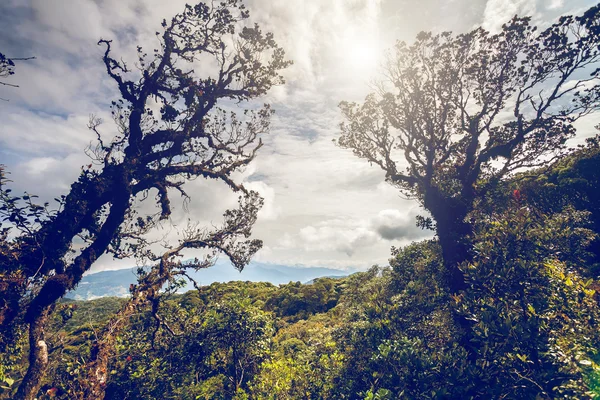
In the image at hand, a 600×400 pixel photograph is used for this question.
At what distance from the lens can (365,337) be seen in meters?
8.48

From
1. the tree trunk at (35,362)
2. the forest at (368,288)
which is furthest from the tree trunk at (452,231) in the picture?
the tree trunk at (35,362)

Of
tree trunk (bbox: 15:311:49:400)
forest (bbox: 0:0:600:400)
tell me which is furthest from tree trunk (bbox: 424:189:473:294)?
tree trunk (bbox: 15:311:49:400)

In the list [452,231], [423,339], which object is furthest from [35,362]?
[452,231]

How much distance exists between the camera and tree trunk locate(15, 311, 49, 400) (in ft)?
26.9

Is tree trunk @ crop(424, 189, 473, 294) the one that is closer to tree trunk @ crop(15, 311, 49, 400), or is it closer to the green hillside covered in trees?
the green hillside covered in trees

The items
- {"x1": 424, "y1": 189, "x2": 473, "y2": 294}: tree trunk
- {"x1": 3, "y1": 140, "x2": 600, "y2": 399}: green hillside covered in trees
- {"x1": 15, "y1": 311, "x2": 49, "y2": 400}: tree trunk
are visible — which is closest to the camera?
{"x1": 3, "y1": 140, "x2": 600, "y2": 399}: green hillside covered in trees

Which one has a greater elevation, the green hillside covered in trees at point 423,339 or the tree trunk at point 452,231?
the tree trunk at point 452,231

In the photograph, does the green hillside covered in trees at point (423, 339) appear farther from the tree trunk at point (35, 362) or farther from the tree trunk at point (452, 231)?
the tree trunk at point (35, 362)

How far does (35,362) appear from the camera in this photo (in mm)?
8641

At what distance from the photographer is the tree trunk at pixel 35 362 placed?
8.21 metres

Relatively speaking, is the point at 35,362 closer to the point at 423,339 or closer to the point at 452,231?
the point at 423,339

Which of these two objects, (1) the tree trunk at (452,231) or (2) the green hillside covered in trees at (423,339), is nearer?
(2) the green hillside covered in trees at (423,339)

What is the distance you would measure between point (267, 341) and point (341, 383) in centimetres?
486

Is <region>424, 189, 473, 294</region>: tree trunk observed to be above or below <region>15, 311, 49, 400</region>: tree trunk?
above
